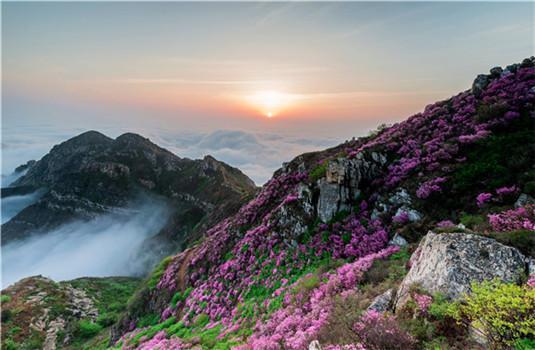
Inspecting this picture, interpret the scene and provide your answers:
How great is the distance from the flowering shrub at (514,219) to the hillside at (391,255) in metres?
0.08

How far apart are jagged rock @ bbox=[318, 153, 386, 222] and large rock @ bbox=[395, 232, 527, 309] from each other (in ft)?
37.6

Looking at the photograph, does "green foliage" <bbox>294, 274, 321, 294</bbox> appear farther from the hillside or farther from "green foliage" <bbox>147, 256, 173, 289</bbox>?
"green foliage" <bbox>147, 256, 173, 289</bbox>

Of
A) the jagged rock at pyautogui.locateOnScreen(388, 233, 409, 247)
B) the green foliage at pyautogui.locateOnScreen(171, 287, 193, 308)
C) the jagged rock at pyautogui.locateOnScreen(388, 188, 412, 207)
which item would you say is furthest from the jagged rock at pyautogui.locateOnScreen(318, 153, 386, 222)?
the green foliage at pyautogui.locateOnScreen(171, 287, 193, 308)

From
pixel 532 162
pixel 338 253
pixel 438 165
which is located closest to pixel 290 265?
pixel 338 253

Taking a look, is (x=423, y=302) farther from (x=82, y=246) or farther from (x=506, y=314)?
(x=82, y=246)

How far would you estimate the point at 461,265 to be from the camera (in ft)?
26.3

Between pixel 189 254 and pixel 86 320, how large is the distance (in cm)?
2486

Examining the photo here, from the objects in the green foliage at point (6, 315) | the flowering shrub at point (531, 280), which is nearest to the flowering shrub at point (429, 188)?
the flowering shrub at point (531, 280)

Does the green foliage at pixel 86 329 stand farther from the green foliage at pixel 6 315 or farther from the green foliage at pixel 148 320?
the green foliage at pixel 148 320

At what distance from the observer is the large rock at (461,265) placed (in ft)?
25.1


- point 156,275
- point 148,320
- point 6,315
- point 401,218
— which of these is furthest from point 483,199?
point 6,315

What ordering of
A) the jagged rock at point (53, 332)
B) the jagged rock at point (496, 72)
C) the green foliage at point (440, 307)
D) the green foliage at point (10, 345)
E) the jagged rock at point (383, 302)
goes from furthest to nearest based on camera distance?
the jagged rock at point (53, 332), the green foliage at point (10, 345), the jagged rock at point (496, 72), the jagged rock at point (383, 302), the green foliage at point (440, 307)

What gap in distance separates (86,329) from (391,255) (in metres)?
47.4

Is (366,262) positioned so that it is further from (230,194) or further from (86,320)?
(230,194)
